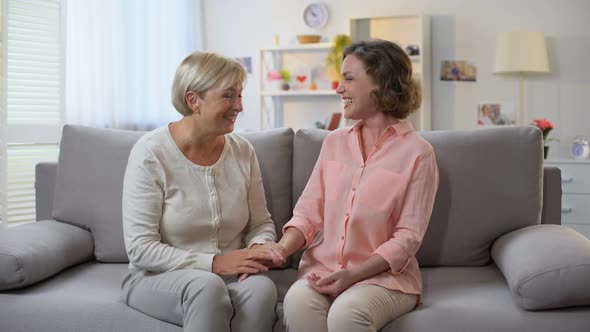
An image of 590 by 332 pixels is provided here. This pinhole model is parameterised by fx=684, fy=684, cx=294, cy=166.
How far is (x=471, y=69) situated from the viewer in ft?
17.2

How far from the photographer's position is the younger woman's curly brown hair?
6.57 feet

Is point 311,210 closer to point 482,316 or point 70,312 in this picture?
point 482,316

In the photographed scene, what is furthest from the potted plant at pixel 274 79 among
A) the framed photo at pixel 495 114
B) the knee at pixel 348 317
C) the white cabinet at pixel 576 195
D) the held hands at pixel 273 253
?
the knee at pixel 348 317

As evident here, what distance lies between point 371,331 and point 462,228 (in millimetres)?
694

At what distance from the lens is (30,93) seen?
12.8 ft

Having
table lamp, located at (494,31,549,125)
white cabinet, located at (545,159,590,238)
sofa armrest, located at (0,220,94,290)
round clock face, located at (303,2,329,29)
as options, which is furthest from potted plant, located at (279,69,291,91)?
sofa armrest, located at (0,220,94,290)

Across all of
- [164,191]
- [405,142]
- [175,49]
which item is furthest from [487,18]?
[164,191]

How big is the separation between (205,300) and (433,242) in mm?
870

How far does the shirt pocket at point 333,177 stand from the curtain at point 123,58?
8.48 feet

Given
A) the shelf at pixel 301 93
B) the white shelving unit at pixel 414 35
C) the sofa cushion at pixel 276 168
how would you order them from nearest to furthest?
the sofa cushion at pixel 276 168, the white shelving unit at pixel 414 35, the shelf at pixel 301 93

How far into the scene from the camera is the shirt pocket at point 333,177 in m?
2.01

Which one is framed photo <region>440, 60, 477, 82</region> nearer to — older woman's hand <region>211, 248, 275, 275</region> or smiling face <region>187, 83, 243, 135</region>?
smiling face <region>187, 83, 243, 135</region>

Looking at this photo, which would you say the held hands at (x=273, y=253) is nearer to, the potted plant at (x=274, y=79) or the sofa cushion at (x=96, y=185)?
the sofa cushion at (x=96, y=185)

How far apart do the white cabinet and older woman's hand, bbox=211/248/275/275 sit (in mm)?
3054
